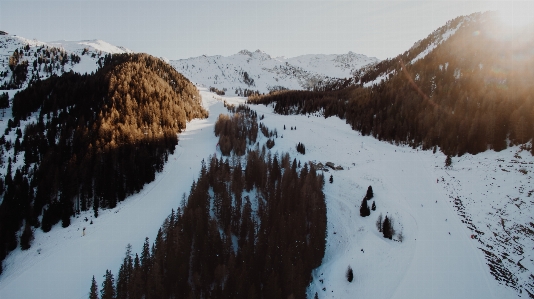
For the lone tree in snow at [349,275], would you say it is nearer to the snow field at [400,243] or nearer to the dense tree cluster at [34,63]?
the snow field at [400,243]

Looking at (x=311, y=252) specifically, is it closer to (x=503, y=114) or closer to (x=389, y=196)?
(x=389, y=196)

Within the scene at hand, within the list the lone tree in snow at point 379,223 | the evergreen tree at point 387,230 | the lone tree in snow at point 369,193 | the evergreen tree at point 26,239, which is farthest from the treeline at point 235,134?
the evergreen tree at point 26,239

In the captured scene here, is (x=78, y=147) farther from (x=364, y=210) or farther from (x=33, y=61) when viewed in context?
(x=33, y=61)

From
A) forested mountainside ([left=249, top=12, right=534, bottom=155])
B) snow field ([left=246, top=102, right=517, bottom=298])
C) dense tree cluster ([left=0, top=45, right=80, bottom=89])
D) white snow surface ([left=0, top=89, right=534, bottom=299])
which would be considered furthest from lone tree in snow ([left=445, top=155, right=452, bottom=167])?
dense tree cluster ([left=0, top=45, right=80, bottom=89])

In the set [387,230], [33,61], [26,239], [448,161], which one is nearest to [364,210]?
[387,230]

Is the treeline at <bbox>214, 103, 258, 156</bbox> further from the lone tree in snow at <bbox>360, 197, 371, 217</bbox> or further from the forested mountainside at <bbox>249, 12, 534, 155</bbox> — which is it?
the forested mountainside at <bbox>249, 12, 534, 155</bbox>
